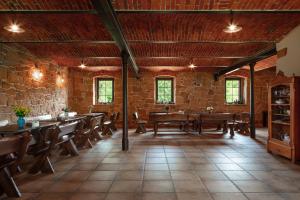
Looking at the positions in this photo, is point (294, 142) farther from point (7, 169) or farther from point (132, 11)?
point (7, 169)

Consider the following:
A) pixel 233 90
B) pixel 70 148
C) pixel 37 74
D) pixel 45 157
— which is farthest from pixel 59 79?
pixel 233 90

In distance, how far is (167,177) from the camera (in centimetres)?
364

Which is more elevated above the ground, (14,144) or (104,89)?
(104,89)

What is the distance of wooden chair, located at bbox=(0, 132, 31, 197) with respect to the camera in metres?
2.53

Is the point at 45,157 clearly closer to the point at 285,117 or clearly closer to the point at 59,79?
the point at 285,117

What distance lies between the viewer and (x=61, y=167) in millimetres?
4246

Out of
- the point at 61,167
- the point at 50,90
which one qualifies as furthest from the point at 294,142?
the point at 50,90

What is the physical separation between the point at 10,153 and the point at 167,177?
2.20 metres

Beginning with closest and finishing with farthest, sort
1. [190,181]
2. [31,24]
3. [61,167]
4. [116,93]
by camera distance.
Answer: [190,181], [61,167], [31,24], [116,93]

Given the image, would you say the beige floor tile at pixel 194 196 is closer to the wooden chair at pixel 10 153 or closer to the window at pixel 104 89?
the wooden chair at pixel 10 153

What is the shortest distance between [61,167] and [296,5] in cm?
498

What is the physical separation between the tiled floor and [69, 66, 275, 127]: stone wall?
5371 mm

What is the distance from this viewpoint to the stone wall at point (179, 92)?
1073cm

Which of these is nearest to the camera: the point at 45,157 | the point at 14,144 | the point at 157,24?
the point at 14,144
